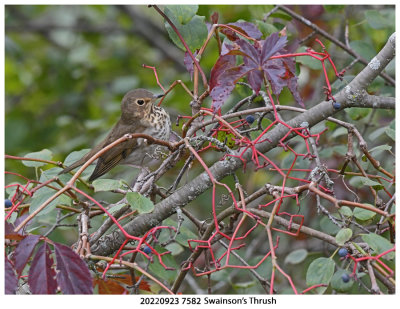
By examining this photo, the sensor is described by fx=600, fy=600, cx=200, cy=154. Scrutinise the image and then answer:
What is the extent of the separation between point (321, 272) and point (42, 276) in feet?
2.93

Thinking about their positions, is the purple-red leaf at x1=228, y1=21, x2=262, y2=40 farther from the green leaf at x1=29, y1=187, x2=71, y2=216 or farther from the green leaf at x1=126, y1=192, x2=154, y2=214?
the green leaf at x1=29, y1=187, x2=71, y2=216

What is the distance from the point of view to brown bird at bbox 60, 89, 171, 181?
354cm

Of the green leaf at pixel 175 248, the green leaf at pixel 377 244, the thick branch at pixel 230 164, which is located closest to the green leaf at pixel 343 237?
the green leaf at pixel 377 244

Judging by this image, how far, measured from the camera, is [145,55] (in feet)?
19.5

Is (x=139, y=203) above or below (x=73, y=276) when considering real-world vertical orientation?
above

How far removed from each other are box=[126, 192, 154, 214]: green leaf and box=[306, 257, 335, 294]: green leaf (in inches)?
22.5

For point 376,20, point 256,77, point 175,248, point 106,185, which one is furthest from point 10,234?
point 376,20

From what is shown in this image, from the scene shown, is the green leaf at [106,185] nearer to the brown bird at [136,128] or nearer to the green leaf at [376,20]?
the brown bird at [136,128]

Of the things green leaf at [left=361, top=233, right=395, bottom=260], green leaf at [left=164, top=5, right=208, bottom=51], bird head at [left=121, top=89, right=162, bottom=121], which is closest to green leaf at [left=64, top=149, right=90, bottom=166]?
green leaf at [left=164, top=5, right=208, bottom=51]

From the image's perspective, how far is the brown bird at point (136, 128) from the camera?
11.6 feet

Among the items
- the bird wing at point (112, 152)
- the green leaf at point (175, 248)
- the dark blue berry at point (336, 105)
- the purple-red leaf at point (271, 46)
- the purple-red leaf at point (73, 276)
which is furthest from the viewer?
the bird wing at point (112, 152)

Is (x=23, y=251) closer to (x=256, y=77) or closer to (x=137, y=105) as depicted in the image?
(x=256, y=77)

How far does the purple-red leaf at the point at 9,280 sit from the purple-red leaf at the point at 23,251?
5cm

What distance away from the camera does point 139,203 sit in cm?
200
